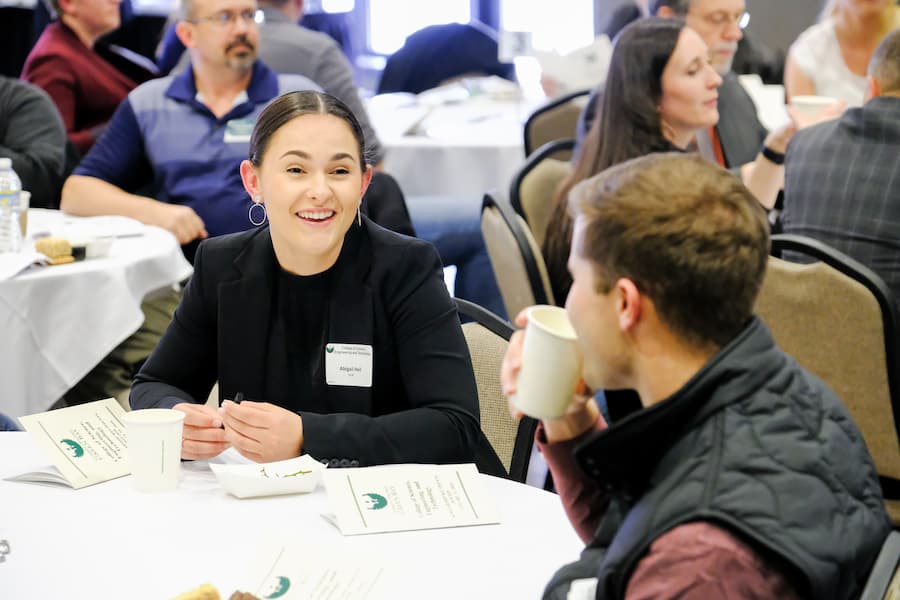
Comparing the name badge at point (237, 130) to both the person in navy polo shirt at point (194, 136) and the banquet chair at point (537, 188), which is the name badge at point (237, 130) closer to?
the person in navy polo shirt at point (194, 136)

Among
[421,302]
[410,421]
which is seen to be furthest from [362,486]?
[421,302]

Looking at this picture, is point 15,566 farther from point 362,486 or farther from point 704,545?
point 704,545

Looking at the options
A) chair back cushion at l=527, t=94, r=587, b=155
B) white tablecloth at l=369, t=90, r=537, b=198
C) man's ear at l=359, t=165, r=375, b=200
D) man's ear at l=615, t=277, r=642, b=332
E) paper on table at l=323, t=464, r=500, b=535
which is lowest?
white tablecloth at l=369, t=90, r=537, b=198

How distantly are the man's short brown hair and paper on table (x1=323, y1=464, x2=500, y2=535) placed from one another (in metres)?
0.52

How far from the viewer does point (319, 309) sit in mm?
2059

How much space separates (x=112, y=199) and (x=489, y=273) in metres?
1.49

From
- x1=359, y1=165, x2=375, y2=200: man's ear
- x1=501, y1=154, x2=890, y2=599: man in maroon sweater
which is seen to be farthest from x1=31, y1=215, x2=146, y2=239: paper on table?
x1=501, y1=154, x2=890, y2=599: man in maroon sweater

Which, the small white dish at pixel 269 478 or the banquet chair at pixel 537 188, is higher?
the small white dish at pixel 269 478

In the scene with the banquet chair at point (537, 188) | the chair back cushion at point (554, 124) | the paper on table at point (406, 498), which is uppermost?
the paper on table at point (406, 498)

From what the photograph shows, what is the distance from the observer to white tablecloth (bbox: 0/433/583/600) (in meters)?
1.41

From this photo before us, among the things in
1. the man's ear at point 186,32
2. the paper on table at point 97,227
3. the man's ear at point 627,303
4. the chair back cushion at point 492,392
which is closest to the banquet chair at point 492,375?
the chair back cushion at point 492,392

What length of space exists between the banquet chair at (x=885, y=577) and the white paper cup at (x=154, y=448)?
985 millimetres

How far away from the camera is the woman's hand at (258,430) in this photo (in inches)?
70.0

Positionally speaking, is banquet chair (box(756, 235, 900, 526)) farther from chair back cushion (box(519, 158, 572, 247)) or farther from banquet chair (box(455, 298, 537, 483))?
chair back cushion (box(519, 158, 572, 247))
